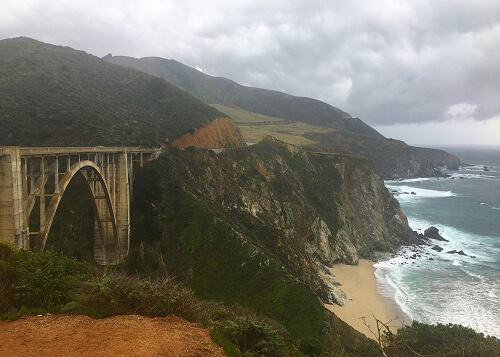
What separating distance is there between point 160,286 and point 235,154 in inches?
1820

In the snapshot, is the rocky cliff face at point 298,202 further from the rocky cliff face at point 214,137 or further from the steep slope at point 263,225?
the rocky cliff face at point 214,137

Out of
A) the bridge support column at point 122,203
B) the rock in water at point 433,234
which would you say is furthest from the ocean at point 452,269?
the bridge support column at point 122,203

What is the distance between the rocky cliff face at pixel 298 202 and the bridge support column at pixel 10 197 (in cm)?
2146

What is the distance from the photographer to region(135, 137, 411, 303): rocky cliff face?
40062 mm

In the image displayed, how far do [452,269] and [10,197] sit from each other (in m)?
54.4

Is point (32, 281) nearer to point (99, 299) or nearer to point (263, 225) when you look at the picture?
point (99, 299)

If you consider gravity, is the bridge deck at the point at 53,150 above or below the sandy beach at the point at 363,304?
above

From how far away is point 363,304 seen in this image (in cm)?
3878

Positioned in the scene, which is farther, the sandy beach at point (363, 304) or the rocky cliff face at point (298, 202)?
the rocky cliff face at point (298, 202)

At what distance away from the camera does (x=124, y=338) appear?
8.89 metres

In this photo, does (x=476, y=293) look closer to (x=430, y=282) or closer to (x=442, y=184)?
(x=430, y=282)

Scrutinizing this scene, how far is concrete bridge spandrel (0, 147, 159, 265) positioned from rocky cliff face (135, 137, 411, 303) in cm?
727

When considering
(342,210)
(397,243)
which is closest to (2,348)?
(342,210)

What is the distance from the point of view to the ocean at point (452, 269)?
120 ft
